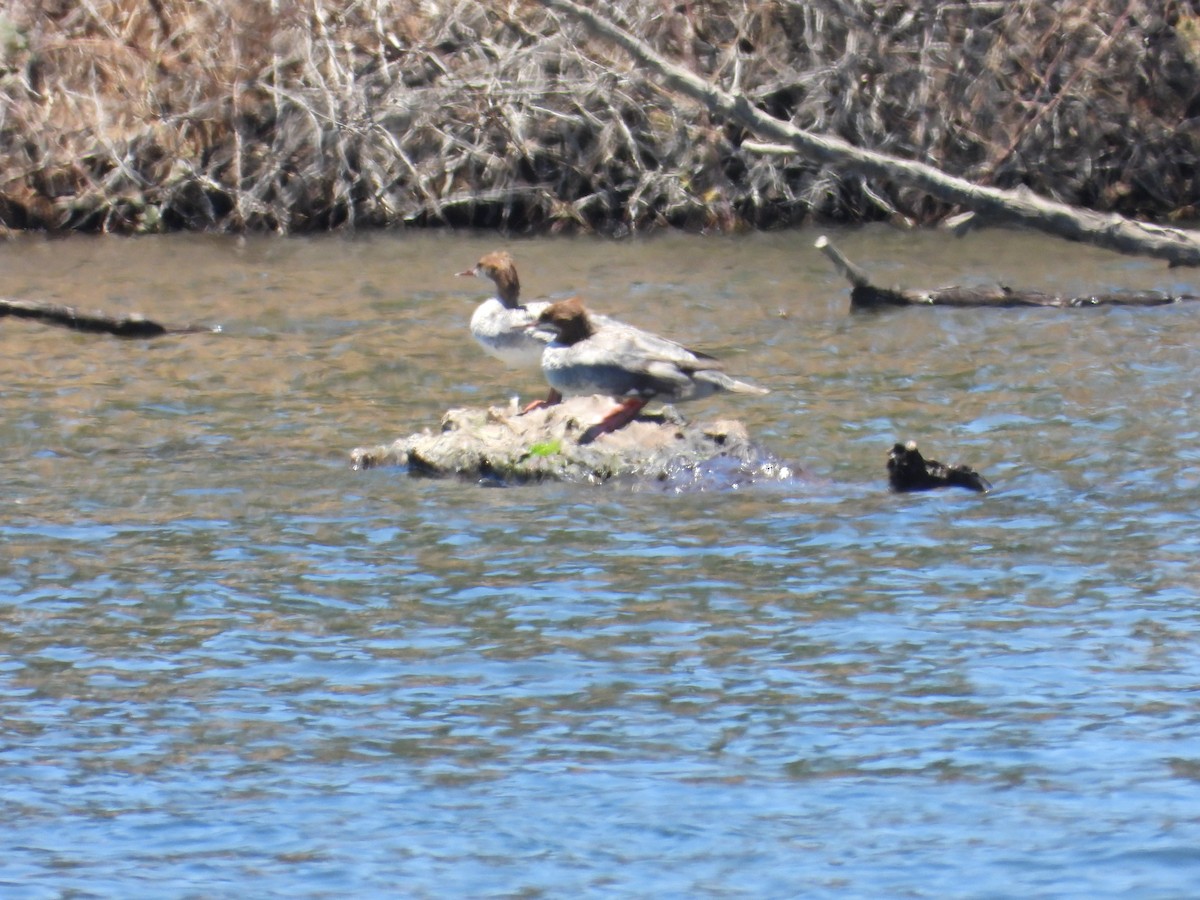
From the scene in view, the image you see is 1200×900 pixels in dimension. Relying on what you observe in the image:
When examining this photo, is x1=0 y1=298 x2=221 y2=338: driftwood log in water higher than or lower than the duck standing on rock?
lower

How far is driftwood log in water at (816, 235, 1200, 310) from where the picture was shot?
42.4 feet

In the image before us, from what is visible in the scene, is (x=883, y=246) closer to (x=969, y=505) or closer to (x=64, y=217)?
(x=64, y=217)

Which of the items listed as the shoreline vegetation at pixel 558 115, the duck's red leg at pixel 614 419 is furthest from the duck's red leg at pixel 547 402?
the shoreline vegetation at pixel 558 115

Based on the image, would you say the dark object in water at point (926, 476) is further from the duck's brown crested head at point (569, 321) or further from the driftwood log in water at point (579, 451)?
the duck's brown crested head at point (569, 321)

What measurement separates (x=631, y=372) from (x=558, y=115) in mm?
8737

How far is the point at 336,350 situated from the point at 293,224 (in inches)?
221

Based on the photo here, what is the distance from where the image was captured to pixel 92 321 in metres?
12.1

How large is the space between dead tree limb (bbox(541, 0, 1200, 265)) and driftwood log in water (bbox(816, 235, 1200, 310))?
27.1ft

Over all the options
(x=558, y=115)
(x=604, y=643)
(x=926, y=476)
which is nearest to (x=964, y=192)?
(x=604, y=643)

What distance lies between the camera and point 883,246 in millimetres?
16312

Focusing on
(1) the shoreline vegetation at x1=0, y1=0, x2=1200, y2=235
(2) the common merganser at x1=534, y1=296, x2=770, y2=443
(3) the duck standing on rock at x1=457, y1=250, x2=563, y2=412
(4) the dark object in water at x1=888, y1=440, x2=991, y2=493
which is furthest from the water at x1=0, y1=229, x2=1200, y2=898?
(1) the shoreline vegetation at x1=0, y1=0, x2=1200, y2=235

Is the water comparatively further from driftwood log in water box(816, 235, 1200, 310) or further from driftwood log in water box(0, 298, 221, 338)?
driftwood log in water box(816, 235, 1200, 310)

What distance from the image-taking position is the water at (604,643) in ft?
15.4

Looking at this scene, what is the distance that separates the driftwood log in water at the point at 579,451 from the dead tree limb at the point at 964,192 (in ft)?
13.7
